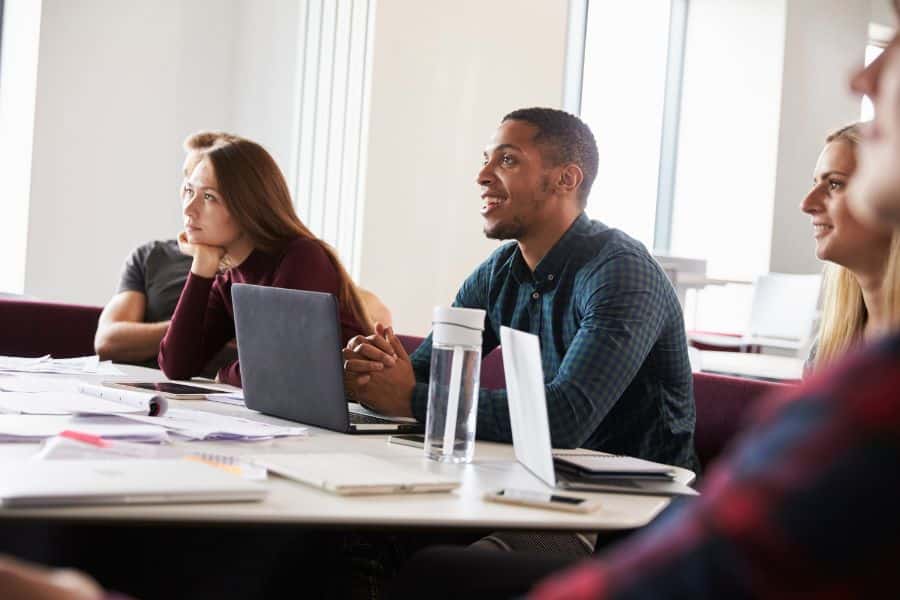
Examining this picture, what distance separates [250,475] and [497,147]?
1.34 m

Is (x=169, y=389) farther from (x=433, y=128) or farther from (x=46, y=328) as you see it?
(x=433, y=128)

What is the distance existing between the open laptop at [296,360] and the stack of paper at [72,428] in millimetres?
294

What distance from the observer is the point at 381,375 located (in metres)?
1.99

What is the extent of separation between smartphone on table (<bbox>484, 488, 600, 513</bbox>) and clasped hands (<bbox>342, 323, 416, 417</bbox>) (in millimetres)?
633

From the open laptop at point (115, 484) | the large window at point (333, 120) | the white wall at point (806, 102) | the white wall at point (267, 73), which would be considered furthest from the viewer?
the white wall at point (806, 102)

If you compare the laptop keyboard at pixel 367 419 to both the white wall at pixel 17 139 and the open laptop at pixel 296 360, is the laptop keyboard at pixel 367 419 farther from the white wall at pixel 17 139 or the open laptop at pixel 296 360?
the white wall at pixel 17 139

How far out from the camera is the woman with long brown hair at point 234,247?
2684 millimetres

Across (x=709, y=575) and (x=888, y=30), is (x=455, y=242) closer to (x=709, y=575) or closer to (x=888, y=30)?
(x=709, y=575)

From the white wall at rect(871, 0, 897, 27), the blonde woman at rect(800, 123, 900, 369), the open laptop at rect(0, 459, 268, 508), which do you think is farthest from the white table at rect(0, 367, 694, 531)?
the white wall at rect(871, 0, 897, 27)

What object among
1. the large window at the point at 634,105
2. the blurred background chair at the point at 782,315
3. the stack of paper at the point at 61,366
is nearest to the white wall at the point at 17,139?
the stack of paper at the point at 61,366

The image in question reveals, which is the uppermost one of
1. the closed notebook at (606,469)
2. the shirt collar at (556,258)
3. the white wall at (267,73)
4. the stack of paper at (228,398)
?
the white wall at (267,73)

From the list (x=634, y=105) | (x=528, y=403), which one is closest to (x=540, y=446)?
(x=528, y=403)

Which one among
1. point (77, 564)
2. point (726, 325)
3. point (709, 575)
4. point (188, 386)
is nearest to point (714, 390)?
point (188, 386)

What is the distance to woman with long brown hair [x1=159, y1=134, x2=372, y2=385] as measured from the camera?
8.80ft
